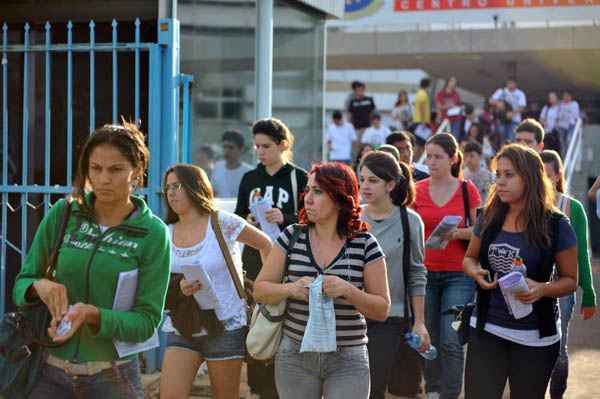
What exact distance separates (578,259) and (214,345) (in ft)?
7.30

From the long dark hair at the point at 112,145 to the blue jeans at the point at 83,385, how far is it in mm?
631

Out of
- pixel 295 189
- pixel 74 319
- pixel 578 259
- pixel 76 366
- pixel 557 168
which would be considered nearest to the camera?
pixel 74 319

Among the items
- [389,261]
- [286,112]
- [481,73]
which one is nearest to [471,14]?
[481,73]

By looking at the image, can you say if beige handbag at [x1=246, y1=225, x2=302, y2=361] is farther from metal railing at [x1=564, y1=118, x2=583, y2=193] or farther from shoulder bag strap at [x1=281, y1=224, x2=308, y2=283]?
metal railing at [x1=564, y1=118, x2=583, y2=193]

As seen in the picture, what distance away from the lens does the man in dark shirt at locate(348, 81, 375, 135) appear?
802 inches

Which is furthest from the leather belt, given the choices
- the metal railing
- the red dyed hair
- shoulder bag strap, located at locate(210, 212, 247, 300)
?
the metal railing

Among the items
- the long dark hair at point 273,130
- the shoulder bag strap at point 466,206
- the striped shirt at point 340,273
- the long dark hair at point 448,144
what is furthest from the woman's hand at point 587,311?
the long dark hair at point 273,130

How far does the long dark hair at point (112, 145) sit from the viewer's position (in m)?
3.93

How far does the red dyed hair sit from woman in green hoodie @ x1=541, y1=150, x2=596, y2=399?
74.1 inches

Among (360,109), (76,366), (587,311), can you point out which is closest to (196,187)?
(76,366)

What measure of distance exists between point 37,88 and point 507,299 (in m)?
5.55

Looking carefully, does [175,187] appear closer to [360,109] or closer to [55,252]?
[55,252]

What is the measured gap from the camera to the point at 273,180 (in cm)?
727

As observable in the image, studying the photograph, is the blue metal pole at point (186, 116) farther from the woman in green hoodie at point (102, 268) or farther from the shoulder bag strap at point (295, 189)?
the woman in green hoodie at point (102, 268)
